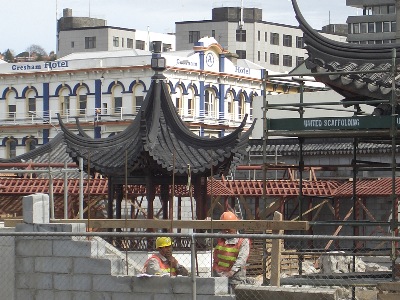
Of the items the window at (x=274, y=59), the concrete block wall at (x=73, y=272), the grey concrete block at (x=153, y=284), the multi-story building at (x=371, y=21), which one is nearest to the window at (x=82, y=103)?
the multi-story building at (x=371, y=21)

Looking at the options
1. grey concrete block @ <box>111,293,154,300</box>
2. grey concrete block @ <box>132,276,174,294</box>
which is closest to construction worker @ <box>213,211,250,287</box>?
grey concrete block @ <box>132,276,174,294</box>

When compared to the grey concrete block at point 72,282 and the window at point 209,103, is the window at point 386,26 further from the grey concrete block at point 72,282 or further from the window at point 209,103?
Result: the grey concrete block at point 72,282

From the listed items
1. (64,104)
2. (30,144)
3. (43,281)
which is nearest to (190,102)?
(64,104)

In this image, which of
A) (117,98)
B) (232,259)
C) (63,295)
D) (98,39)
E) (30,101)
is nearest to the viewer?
(232,259)

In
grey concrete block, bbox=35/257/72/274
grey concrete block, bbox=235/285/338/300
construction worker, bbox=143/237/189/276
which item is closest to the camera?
grey concrete block, bbox=235/285/338/300

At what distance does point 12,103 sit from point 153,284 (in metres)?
68.5

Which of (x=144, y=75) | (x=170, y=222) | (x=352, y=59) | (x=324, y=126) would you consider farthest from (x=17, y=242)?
(x=144, y=75)

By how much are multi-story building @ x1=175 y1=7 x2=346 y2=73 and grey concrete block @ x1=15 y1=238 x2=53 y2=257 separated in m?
86.5

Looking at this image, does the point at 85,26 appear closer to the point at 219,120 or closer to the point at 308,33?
the point at 219,120

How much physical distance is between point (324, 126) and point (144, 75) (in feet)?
196

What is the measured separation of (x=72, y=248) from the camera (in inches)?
739

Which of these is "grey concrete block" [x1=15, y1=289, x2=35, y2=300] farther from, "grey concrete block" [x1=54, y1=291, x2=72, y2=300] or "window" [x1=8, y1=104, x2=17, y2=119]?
"window" [x1=8, y1=104, x2=17, y2=119]

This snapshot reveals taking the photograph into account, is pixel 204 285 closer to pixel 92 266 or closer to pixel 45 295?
pixel 92 266

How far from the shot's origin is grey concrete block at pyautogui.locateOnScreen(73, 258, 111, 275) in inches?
731
